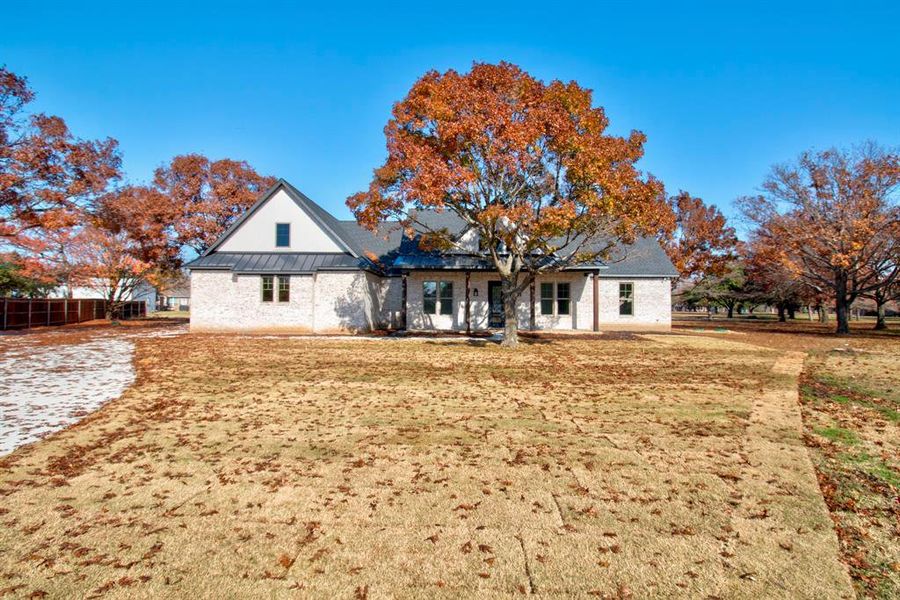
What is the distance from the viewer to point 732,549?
11.2ft

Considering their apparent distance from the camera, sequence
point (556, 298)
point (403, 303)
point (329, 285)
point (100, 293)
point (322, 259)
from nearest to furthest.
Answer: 1. point (329, 285)
2. point (322, 259)
3. point (556, 298)
4. point (403, 303)
5. point (100, 293)

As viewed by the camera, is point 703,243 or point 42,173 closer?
point 42,173

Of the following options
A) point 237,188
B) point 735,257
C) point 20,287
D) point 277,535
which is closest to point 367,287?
point 237,188

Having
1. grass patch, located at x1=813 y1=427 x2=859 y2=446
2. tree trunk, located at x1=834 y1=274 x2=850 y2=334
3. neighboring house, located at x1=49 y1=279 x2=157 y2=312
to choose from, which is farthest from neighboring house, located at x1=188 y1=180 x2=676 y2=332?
grass patch, located at x1=813 y1=427 x2=859 y2=446

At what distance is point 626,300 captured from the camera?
88.3ft

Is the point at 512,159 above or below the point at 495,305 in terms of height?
above

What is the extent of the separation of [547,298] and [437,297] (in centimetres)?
562

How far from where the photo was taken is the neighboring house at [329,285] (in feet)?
74.9

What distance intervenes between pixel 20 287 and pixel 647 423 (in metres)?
49.3

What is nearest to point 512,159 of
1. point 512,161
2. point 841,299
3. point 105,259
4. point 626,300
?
point 512,161

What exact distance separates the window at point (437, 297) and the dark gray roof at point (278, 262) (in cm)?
319

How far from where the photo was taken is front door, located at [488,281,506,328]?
2438cm

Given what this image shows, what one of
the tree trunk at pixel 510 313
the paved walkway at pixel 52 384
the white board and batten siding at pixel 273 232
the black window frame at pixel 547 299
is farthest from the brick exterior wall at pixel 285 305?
the black window frame at pixel 547 299

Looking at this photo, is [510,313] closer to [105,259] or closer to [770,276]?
[770,276]
